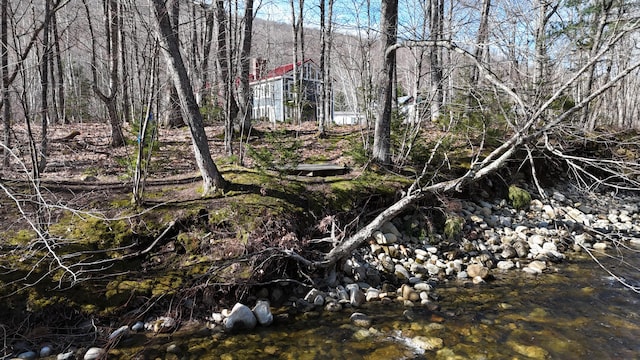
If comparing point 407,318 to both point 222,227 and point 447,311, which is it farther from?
point 222,227

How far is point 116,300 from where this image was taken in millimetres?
4301

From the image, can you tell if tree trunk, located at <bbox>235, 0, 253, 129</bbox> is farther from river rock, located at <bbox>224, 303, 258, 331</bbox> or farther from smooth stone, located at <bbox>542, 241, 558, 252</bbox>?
smooth stone, located at <bbox>542, 241, 558, 252</bbox>

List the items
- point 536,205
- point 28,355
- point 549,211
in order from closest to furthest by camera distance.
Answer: point 28,355, point 549,211, point 536,205

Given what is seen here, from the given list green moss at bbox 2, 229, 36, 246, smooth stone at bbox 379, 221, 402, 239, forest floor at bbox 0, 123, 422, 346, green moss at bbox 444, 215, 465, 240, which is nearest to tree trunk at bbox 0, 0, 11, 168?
forest floor at bbox 0, 123, 422, 346

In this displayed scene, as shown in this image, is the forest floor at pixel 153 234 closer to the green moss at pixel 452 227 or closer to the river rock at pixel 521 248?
the green moss at pixel 452 227

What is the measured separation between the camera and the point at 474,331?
439 centimetres

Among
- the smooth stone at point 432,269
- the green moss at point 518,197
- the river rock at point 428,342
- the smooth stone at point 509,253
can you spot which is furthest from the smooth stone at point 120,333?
the green moss at point 518,197

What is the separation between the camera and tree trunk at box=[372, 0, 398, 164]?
798 cm

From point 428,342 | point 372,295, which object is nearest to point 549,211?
point 372,295

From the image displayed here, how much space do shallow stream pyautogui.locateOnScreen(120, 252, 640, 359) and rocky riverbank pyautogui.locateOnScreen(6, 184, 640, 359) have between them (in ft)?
0.40

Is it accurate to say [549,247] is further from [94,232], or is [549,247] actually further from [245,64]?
[245,64]

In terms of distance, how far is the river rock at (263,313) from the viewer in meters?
4.44

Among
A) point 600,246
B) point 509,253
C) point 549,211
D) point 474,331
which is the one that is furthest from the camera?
point 549,211

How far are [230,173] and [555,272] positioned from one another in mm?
6072
